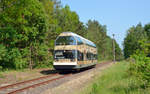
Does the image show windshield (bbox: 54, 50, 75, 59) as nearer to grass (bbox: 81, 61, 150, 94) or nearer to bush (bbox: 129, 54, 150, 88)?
grass (bbox: 81, 61, 150, 94)

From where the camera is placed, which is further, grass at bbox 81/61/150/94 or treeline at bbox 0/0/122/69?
treeline at bbox 0/0/122/69

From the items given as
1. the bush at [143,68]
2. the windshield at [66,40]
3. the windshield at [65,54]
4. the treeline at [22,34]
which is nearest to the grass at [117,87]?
the bush at [143,68]

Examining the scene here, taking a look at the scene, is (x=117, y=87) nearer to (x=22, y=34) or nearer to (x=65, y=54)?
(x=65, y=54)

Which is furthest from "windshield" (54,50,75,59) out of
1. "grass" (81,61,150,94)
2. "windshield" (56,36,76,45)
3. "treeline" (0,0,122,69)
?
"grass" (81,61,150,94)

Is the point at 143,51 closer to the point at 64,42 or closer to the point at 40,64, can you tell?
the point at 64,42

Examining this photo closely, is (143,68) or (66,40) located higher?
(66,40)

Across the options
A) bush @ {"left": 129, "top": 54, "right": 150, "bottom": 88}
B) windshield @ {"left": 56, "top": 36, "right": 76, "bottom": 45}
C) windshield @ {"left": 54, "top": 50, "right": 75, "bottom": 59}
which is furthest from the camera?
Answer: windshield @ {"left": 56, "top": 36, "right": 76, "bottom": 45}

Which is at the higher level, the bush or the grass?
the bush

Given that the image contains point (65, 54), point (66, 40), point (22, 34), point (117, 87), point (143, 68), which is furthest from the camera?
point (22, 34)

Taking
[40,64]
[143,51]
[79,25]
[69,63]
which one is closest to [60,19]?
[79,25]

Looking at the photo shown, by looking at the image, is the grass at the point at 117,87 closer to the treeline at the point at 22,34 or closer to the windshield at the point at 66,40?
the windshield at the point at 66,40

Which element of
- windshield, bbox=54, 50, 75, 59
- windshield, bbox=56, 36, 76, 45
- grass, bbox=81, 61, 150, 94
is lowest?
grass, bbox=81, 61, 150, 94

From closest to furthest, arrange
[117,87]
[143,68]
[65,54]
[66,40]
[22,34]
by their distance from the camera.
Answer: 1. [143,68]
2. [117,87]
3. [65,54]
4. [66,40]
5. [22,34]

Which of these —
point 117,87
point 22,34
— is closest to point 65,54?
point 22,34
